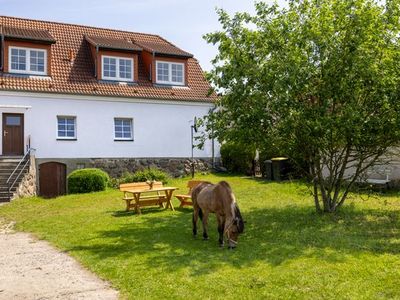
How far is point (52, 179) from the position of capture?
2331 cm

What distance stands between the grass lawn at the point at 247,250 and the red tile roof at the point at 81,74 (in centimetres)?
912

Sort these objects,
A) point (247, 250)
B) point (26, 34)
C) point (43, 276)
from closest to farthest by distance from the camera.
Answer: point (43, 276)
point (247, 250)
point (26, 34)

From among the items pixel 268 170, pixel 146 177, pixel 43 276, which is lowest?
pixel 43 276

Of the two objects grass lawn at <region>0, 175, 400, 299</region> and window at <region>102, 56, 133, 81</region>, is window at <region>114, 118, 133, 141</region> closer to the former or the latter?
window at <region>102, 56, 133, 81</region>

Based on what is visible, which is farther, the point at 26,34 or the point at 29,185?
the point at 26,34

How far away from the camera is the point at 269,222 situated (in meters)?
12.2

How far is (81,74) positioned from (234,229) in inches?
704

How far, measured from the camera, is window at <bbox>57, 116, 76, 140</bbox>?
923 inches

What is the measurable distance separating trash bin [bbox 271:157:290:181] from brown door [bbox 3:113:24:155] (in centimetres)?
1237

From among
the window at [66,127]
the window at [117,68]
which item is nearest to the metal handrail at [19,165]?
the window at [66,127]

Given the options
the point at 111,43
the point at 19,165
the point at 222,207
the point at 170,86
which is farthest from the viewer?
the point at 170,86

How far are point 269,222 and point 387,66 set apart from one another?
16.1 feet

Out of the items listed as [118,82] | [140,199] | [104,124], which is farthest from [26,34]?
[140,199]

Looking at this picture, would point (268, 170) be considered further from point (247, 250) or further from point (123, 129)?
point (247, 250)
